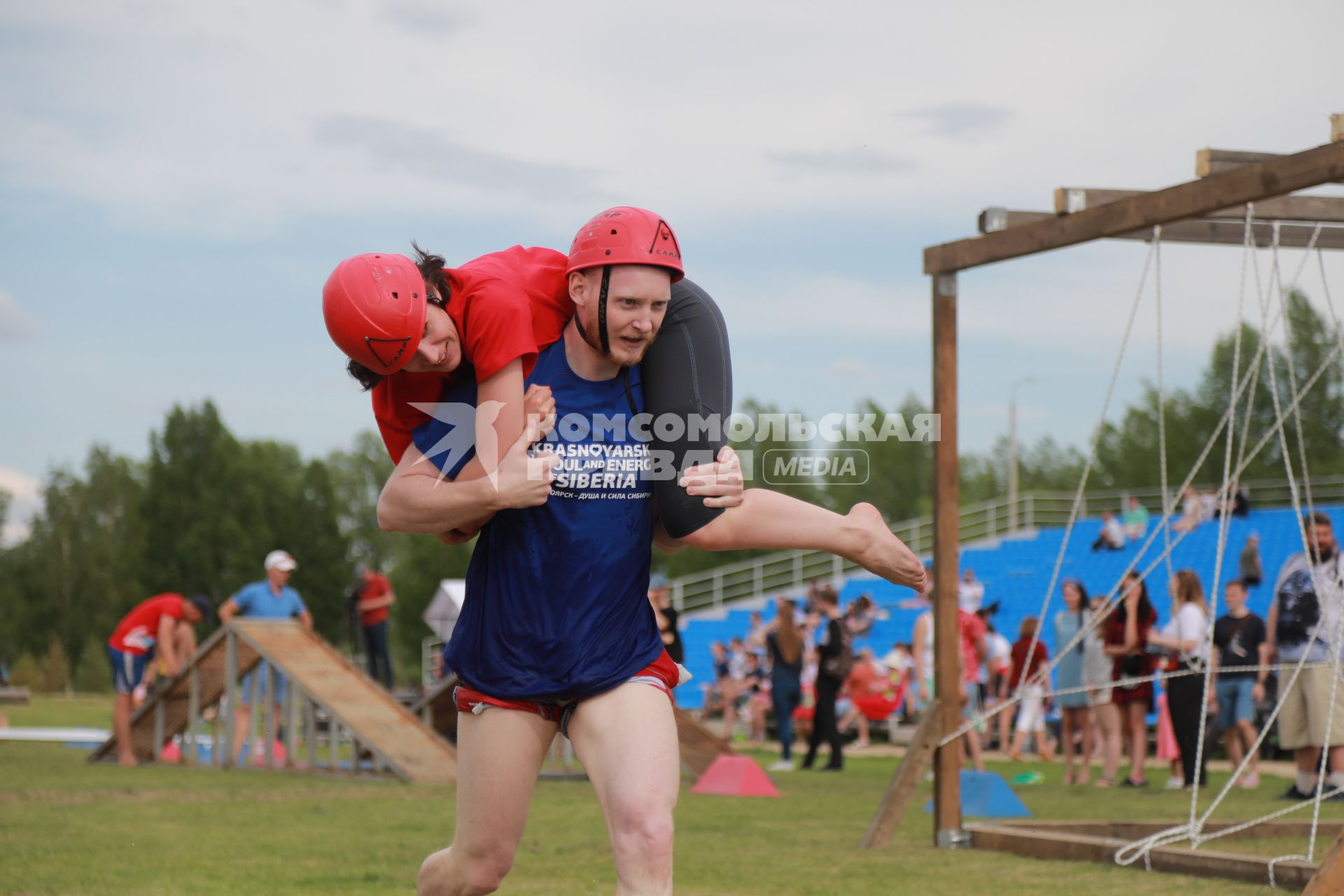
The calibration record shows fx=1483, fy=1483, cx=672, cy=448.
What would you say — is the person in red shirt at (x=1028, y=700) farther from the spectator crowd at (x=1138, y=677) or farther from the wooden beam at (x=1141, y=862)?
the wooden beam at (x=1141, y=862)

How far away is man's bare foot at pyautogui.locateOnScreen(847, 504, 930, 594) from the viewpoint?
435 centimetres

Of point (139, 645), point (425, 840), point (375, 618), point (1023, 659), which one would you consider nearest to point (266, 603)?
point (139, 645)

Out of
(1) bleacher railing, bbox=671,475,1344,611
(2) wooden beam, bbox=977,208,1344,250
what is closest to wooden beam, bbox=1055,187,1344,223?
(2) wooden beam, bbox=977,208,1344,250

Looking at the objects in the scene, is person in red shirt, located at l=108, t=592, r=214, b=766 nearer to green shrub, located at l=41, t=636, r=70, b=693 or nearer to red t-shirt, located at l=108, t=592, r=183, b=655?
red t-shirt, located at l=108, t=592, r=183, b=655

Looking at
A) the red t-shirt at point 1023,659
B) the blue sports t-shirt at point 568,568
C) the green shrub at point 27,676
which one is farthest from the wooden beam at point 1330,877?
the green shrub at point 27,676

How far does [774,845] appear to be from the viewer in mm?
8859

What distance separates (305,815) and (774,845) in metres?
Result: 3.52

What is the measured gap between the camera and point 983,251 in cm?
870

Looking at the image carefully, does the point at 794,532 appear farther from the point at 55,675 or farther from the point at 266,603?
the point at 55,675

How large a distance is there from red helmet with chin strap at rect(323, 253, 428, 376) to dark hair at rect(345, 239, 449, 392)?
0.41ft

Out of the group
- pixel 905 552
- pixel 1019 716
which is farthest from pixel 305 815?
pixel 1019 716

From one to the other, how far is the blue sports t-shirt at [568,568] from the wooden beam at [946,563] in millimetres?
4782

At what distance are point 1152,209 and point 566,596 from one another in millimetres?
4766

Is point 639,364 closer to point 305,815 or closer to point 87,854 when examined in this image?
point 87,854
